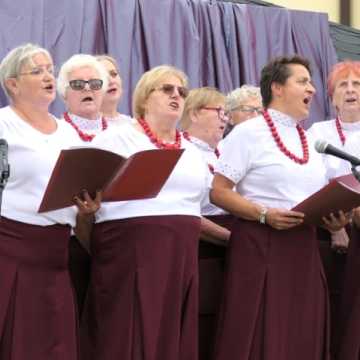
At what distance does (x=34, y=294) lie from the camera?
333 cm

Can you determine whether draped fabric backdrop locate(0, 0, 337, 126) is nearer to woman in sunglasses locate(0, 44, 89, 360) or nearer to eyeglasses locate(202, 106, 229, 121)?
eyeglasses locate(202, 106, 229, 121)

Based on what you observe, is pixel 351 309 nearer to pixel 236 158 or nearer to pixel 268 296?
pixel 268 296

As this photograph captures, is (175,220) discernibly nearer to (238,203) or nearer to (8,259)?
(238,203)

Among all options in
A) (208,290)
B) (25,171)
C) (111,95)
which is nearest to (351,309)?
(208,290)

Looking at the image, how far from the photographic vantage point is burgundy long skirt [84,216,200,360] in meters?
3.48

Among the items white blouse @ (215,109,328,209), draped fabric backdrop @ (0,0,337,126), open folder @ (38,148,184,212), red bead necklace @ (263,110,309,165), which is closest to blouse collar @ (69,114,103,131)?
white blouse @ (215,109,328,209)

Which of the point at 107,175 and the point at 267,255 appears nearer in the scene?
the point at 107,175

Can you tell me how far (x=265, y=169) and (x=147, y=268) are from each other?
69cm

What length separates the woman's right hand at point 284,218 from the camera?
3.65 meters

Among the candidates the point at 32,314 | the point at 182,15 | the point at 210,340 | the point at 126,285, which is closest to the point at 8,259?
the point at 32,314

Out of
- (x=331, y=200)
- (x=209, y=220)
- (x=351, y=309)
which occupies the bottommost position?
(x=351, y=309)

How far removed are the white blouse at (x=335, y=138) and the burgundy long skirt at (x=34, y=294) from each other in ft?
5.09

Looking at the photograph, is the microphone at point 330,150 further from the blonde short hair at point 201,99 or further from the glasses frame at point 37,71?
the blonde short hair at point 201,99

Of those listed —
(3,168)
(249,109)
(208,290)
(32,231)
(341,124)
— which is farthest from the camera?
(249,109)
